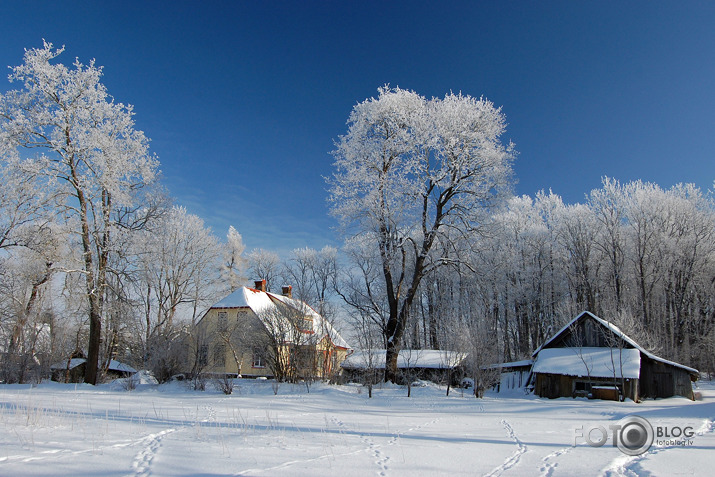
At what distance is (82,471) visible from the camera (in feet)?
16.5

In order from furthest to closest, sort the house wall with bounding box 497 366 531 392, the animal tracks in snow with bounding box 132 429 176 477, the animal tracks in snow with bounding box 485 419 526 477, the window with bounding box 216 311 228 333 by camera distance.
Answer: the house wall with bounding box 497 366 531 392, the window with bounding box 216 311 228 333, the animal tracks in snow with bounding box 485 419 526 477, the animal tracks in snow with bounding box 132 429 176 477

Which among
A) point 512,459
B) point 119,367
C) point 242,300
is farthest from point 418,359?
point 512,459

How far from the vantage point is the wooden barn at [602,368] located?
866 inches

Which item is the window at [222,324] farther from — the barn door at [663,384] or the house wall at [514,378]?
the barn door at [663,384]

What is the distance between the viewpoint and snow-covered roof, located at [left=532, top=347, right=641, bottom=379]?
21.9 metres

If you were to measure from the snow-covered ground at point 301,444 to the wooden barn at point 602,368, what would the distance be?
396 inches

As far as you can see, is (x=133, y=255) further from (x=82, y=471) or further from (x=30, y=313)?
(x=82, y=471)

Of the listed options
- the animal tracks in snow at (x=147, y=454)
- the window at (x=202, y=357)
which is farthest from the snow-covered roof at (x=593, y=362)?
the animal tracks in snow at (x=147, y=454)

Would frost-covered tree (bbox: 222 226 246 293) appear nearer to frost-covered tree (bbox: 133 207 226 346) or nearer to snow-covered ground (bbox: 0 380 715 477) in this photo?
frost-covered tree (bbox: 133 207 226 346)

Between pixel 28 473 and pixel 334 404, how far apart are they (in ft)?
34.5

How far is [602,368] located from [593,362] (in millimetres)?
772

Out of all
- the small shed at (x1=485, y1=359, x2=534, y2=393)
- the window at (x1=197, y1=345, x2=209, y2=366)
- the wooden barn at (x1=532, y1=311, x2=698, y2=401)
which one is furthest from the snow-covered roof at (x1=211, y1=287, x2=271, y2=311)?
the wooden barn at (x1=532, y1=311, x2=698, y2=401)

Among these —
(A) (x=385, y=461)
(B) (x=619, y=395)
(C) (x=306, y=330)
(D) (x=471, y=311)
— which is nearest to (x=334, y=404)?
(C) (x=306, y=330)

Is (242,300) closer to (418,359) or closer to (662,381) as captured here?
(418,359)
